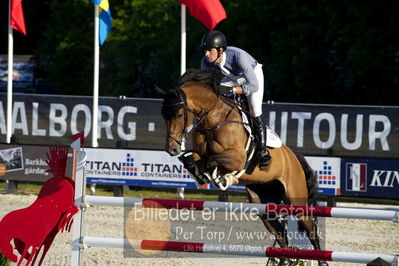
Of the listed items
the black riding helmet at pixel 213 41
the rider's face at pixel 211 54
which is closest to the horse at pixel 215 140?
the rider's face at pixel 211 54

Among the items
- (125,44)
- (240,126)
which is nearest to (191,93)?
(240,126)

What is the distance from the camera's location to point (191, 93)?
7.27 metres

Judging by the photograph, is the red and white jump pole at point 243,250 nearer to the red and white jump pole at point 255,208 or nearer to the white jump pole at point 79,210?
the white jump pole at point 79,210

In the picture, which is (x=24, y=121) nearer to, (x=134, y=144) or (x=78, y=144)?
(x=134, y=144)

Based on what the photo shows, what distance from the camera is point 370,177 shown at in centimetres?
1327

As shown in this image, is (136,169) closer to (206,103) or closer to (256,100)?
(256,100)

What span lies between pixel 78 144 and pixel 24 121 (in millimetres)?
8856

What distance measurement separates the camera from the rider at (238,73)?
742cm

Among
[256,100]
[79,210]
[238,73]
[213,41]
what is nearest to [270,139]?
[256,100]

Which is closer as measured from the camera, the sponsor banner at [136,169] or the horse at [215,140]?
the horse at [215,140]

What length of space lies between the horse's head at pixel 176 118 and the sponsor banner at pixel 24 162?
319 inches

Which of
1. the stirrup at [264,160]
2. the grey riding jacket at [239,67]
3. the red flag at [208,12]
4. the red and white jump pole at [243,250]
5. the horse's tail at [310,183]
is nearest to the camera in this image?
the red and white jump pole at [243,250]

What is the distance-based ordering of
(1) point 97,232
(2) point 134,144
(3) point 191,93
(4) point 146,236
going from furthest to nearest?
(2) point 134,144 < (1) point 97,232 < (4) point 146,236 < (3) point 191,93

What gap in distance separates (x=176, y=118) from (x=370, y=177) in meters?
7.16
